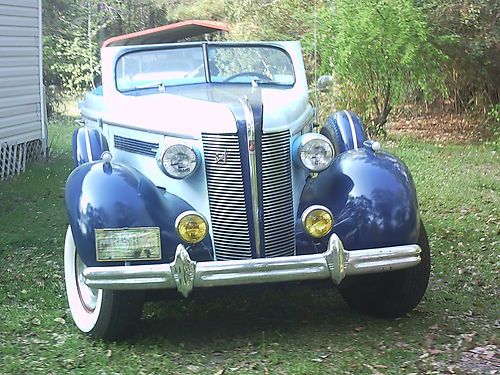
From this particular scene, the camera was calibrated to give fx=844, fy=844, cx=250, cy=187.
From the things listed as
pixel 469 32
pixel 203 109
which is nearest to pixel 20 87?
pixel 469 32

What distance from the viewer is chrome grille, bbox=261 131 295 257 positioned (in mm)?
5031

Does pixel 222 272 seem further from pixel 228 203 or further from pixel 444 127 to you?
pixel 444 127

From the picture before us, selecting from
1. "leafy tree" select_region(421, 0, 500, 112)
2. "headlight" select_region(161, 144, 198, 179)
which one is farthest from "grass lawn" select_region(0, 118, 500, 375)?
"leafy tree" select_region(421, 0, 500, 112)

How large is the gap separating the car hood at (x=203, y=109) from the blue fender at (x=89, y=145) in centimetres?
14

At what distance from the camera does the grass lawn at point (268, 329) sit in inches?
184

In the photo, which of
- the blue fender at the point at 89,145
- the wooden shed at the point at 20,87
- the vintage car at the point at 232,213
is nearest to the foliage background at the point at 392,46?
the wooden shed at the point at 20,87

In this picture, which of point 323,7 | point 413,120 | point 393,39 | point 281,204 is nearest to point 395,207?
point 281,204

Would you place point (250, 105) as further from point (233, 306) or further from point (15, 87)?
point (15, 87)

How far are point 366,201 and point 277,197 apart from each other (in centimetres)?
53

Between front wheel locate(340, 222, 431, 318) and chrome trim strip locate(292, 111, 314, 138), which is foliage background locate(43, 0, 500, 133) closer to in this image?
chrome trim strip locate(292, 111, 314, 138)

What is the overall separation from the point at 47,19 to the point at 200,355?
1981 centimetres

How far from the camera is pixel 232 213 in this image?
4980 millimetres

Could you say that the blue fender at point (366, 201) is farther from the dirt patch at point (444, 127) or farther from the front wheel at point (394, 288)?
the dirt patch at point (444, 127)

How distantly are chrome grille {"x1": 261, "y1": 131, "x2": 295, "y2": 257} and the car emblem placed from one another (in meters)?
0.23
